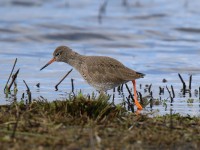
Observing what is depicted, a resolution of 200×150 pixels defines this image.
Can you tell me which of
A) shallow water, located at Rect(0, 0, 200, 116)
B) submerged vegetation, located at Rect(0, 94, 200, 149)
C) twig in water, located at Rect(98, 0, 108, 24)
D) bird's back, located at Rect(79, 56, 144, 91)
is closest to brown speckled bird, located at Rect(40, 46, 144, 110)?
bird's back, located at Rect(79, 56, 144, 91)

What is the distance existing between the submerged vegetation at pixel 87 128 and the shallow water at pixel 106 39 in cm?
182

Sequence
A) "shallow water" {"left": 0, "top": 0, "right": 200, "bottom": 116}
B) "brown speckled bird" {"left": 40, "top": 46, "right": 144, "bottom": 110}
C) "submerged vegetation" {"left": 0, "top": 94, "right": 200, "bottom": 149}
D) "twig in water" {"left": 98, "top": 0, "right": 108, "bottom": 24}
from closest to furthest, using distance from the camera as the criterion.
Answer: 1. "submerged vegetation" {"left": 0, "top": 94, "right": 200, "bottom": 149}
2. "brown speckled bird" {"left": 40, "top": 46, "right": 144, "bottom": 110}
3. "shallow water" {"left": 0, "top": 0, "right": 200, "bottom": 116}
4. "twig in water" {"left": 98, "top": 0, "right": 108, "bottom": 24}

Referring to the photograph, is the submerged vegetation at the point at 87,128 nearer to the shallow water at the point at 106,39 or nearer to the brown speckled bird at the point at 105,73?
the brown speckled bird at the point at 105,73

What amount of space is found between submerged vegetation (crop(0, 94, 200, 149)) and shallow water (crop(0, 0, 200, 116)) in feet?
5.97

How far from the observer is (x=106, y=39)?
18.1 meters

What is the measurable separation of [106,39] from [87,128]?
1170 centimetres

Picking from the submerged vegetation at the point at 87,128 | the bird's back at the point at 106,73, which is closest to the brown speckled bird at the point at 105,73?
the bird's back at the point at 106,73

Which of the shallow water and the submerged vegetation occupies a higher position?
the shallow water

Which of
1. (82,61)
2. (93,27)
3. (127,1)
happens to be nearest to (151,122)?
(82,61)

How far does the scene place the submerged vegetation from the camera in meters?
5.86

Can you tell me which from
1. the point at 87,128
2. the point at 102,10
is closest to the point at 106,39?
the point at 102,10

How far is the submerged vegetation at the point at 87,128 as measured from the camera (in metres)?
5.86

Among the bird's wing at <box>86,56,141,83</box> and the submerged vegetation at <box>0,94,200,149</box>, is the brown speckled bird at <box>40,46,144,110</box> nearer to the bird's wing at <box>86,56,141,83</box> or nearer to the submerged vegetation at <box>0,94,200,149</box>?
the bird's wing at <box>86,56,141,83</box>

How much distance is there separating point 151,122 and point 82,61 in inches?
109
